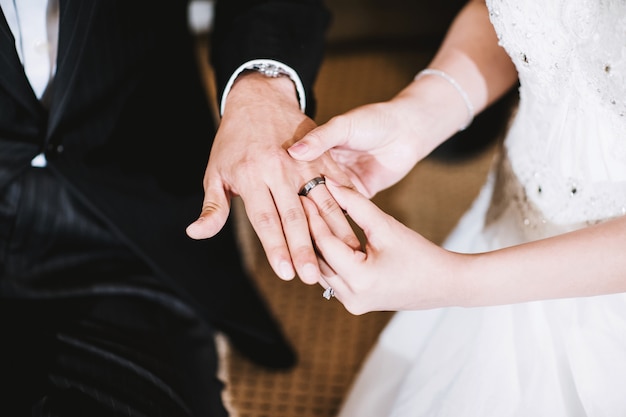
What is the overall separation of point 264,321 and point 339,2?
1320 millimetres

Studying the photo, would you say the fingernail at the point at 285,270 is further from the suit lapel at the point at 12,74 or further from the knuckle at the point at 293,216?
the suit lapel at the point at 12,74

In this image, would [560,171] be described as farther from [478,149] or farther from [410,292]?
[478,149]

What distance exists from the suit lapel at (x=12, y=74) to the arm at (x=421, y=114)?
414mm

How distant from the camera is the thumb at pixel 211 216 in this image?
26.3 inches

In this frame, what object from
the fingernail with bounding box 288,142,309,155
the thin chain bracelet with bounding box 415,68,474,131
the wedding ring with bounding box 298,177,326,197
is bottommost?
the wedding ring with bounding box 298,177,326,197

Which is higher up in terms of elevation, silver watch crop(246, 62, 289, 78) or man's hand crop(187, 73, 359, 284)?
silver watch crop(246, 62, 289, 78)

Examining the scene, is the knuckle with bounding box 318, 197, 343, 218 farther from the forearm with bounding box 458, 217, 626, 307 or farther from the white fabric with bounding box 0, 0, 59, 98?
the white fabric with bounding box 0, 0, 59, 98

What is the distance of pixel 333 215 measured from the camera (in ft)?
2.26

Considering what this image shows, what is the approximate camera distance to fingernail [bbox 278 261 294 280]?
0.63m

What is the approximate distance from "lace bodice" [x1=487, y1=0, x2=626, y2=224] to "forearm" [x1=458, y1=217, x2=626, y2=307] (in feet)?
0.38

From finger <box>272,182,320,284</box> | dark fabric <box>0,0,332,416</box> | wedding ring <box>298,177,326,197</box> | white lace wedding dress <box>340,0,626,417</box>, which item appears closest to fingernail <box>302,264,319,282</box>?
finger <box>272,182,320,284</box>

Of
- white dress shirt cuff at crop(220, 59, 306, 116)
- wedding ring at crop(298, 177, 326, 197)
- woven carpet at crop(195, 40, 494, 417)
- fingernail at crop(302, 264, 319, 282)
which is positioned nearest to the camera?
fingernail at crop(302, 264, 319, 282)

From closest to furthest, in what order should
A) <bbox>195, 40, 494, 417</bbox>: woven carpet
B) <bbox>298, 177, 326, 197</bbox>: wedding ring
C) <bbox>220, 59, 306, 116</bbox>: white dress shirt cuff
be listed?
1. <bbox>298, 177, 326, 197</bbox>: wedding ring
2. <bbox>220, 59, 306, 116</bbox>: white dress shirt cuff
3. <bbox>195, 40, 494, 417</bbox>: woven carpet

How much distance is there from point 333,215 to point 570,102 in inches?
13.1
